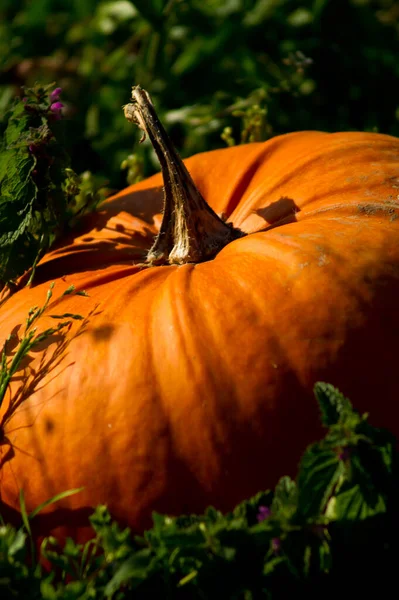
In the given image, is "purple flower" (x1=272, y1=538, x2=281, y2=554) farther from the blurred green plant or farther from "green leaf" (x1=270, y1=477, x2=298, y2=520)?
the blurred green plant

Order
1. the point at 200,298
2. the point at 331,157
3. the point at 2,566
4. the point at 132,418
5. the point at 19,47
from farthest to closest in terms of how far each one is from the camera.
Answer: the point at 19,47
the point at 331,157
the point at 200,298
the point at 132,418
the point at 2,566

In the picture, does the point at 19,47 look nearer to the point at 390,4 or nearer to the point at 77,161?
the point at 77,161

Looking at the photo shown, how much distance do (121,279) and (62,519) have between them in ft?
1.95

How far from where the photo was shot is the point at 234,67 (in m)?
4.14

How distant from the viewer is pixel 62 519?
1.79 m

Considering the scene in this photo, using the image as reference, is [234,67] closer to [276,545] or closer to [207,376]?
[207,376]

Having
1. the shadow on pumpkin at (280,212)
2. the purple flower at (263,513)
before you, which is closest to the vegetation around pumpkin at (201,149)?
the purple flower at (263,513)

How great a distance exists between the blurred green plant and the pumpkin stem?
1532mm

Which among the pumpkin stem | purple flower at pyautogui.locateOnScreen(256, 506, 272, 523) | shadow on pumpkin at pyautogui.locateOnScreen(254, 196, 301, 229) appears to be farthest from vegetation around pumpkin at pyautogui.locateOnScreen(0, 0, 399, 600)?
shadow on pumpkin at pyautogui.locateOnScreen(254, 196, 301, 229)

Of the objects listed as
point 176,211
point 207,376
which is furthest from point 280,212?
point 207,376

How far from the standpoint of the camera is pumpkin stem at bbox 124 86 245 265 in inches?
84.3

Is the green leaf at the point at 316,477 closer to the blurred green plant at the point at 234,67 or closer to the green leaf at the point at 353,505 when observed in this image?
the green leaf at the point at 353,505

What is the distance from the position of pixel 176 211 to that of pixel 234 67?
2167 mm

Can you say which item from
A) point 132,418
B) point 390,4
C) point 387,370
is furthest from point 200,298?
point 390,4
